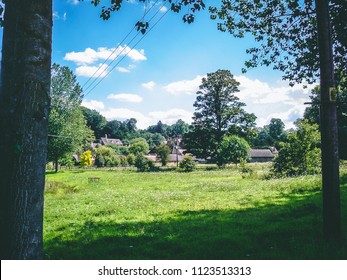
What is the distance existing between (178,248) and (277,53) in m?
9.13

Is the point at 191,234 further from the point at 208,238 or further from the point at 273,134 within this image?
the point at 273,134

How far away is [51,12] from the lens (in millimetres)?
3352

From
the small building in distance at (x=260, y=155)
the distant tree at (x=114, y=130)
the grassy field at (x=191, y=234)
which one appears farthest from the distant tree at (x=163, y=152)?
the distant tree at (x=114, y=130)

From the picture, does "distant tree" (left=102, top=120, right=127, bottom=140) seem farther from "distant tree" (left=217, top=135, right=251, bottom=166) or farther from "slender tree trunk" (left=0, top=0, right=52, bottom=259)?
"slender tree trunk" (left=0, top=0, right=52, bottom=259)

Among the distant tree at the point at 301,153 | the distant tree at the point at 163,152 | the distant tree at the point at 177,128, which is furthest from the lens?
the distant tree at the point at 177,128

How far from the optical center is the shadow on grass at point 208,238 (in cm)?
572

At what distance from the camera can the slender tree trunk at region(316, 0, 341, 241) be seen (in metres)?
5.56

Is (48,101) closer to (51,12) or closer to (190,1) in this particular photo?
(51,12)

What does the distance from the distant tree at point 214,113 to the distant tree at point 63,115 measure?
21138mm

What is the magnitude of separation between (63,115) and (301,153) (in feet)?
121

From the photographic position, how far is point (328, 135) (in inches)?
219

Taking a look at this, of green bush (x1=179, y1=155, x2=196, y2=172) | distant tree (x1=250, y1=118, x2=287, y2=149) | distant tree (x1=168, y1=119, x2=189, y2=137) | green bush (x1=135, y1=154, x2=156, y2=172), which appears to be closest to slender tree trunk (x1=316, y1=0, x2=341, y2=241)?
green bush (x1=179, y1=155, x2=196, y2=172)

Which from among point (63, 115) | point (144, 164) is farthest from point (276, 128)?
point (63, 115)

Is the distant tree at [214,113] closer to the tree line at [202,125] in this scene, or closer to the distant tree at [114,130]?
the tree line at [202,125]
